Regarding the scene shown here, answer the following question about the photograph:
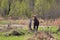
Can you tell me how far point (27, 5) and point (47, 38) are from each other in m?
27.5

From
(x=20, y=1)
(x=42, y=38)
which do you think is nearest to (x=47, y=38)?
(x=42, y=38)

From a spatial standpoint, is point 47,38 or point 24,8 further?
point 24,8

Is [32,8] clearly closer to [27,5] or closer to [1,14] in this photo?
[27,5]

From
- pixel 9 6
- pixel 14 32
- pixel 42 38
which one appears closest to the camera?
pixel 42 38

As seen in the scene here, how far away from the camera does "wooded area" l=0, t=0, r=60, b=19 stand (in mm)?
40562

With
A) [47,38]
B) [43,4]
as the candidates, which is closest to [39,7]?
[43,4]

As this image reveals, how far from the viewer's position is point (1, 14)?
144 feet

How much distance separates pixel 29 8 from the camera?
42469 mm

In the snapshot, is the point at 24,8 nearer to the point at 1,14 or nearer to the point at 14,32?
the point at 1,14

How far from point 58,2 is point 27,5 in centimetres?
658

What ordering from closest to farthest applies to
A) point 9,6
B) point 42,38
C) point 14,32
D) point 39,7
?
1. point 42,38
2. point 14,32
3. point 39,7
4. point 9,6

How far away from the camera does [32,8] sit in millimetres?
43312

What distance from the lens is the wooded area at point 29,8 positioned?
40562mm

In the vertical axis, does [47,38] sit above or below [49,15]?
above
